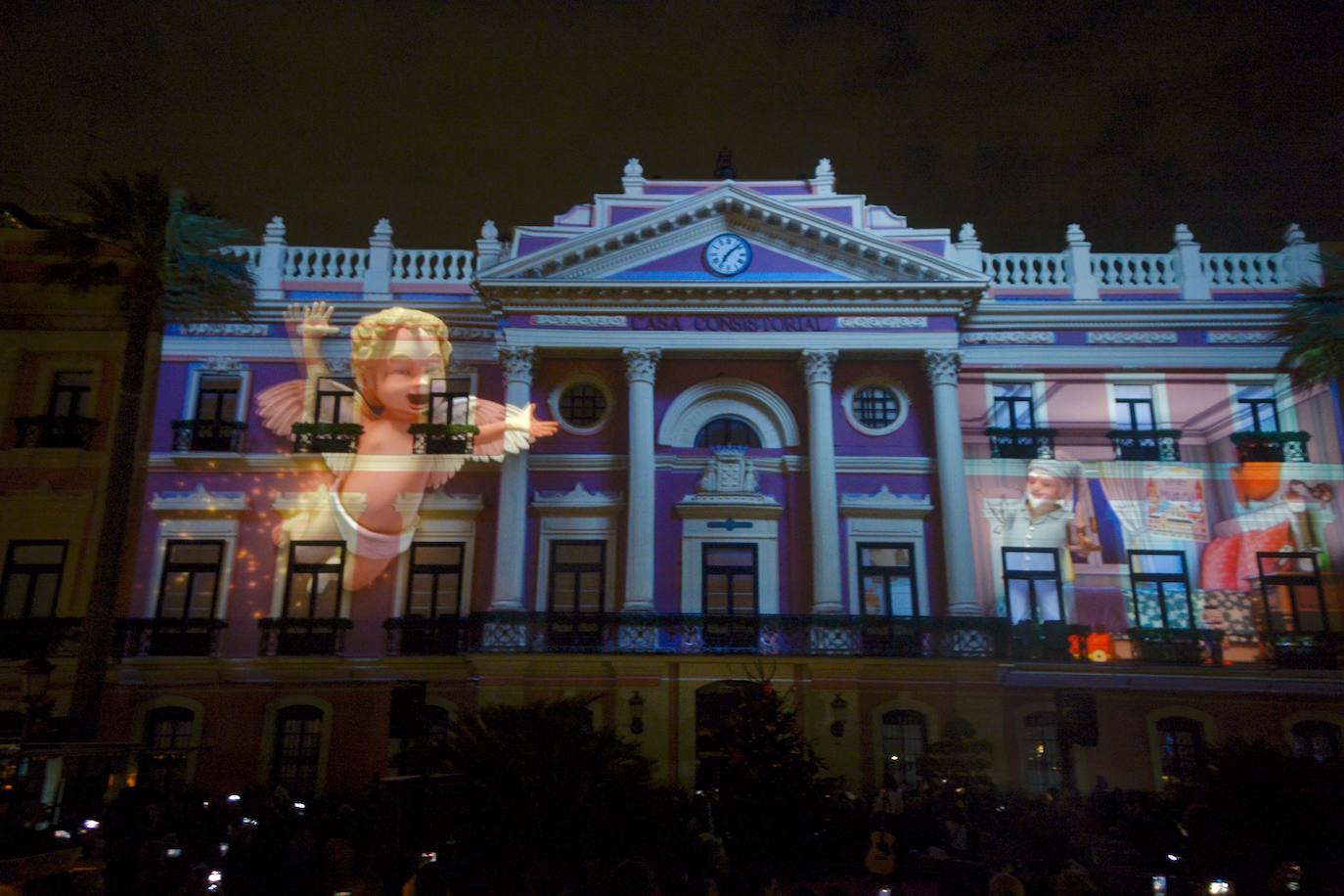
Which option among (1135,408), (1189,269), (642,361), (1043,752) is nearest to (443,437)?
(642,361)

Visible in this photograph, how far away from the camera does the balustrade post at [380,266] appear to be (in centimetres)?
2716

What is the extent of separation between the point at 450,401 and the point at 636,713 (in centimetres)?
942

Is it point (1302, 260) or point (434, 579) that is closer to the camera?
point (434, 579)

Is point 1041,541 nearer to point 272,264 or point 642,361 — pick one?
point 642,361

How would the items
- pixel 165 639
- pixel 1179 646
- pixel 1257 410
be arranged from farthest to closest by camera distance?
pixel 1257 410 < pixel 165 639 < pixel 1179 646

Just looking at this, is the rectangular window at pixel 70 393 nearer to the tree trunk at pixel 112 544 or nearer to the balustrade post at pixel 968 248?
the tree trunk at pixel 112 544

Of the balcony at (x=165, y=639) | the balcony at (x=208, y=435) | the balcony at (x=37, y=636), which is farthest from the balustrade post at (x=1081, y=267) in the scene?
the balcony at (x=37, y=636)

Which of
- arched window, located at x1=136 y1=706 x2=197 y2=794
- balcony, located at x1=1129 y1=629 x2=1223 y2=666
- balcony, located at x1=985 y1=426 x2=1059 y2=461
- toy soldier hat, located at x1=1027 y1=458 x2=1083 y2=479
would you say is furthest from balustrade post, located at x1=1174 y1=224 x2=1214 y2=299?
arched window, located at x1=136 y1=706 x2=197 y2=794

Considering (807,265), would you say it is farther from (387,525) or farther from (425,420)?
(387,525)

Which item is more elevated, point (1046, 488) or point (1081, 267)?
point (1081, 267)

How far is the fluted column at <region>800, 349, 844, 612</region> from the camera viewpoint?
2453cm

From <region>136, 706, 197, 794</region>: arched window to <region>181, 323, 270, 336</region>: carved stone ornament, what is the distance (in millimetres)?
9553

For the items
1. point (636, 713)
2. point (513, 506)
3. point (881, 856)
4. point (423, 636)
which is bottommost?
point (881, 856)

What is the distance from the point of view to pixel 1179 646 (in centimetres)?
2438
